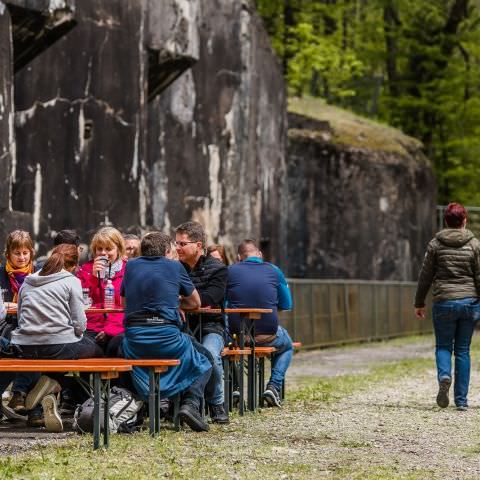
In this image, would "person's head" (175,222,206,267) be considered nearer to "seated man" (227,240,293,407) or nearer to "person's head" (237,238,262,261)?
"seated man" (227,240,293,407)

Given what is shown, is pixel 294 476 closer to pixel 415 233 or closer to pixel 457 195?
pixel 415 233

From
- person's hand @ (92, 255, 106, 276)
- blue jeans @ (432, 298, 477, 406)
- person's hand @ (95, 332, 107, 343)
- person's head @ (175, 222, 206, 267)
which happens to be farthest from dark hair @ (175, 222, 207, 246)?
blue jeans @ (432, 298, 477, 406)

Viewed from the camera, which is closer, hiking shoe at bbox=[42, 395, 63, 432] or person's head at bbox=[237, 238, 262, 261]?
hiking shoe at bbox=[42, 395, 63, 432]

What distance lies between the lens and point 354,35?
161 feet

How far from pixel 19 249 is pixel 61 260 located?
4.11 feet

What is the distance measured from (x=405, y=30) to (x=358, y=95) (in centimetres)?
604

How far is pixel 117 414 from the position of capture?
11.4 meters

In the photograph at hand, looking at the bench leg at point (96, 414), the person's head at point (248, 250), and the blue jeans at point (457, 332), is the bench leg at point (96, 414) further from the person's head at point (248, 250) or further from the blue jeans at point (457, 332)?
the blue jeans at point (457, 332)

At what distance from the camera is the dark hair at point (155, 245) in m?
11.5

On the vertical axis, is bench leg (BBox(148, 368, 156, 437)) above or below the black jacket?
below

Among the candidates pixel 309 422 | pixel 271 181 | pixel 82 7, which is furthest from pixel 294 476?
pixel 271 181

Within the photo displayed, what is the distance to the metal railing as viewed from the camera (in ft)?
96.0

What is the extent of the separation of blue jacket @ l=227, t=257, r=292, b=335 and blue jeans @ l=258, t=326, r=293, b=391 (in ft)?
0.89

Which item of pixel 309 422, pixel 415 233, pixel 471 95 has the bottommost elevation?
pixel 309 422
